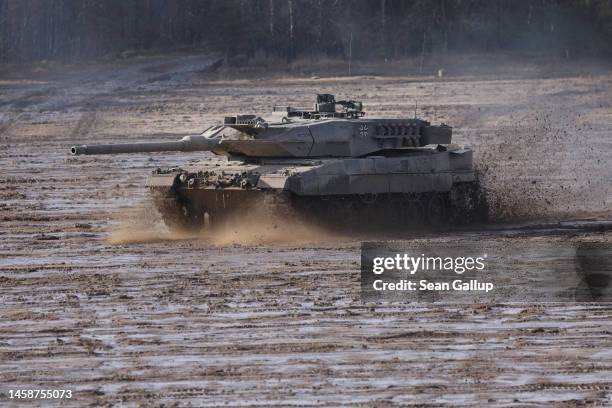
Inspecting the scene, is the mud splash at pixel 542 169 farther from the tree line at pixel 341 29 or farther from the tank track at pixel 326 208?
the tree line at pixel 341 29

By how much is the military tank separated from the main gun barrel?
0.02 meters

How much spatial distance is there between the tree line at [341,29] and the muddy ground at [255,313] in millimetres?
20410

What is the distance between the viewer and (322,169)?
1941cm

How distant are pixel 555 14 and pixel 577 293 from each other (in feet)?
131

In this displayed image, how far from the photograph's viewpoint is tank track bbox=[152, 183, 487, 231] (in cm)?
1933

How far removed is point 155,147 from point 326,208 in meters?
2.42

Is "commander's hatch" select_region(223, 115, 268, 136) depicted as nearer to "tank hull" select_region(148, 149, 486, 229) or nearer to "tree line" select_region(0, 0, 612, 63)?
"tank hull" select_region(148, 149, 486, 229)

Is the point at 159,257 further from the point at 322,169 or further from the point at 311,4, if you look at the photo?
the point at 311,4

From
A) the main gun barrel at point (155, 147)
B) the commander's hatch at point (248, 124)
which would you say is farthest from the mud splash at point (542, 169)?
the main gun barrel at point (155, 147)

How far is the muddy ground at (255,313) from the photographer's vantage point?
11094mm

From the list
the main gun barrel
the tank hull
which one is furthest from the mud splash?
the main gun barrel

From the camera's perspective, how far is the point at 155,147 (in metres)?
19.5

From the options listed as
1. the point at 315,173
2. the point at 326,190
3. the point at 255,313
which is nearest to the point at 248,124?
the point at 315,173

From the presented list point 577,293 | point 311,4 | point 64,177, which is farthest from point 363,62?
point 577,293
